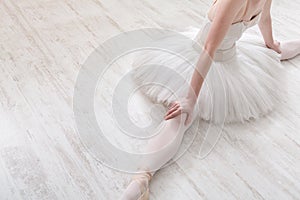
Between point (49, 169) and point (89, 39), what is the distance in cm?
81

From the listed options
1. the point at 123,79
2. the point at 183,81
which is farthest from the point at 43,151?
the point at 183,81

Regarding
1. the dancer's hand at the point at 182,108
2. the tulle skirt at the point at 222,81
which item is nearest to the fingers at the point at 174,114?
the dancer's hand at the point at 182,108

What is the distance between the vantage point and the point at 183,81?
1.53 m

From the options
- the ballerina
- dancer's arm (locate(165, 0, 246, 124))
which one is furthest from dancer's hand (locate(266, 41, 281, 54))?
dancer's arm (locate(165, 0, 246, 124))

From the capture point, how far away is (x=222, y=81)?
1.53 m

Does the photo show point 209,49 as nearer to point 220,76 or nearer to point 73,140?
point 220,76

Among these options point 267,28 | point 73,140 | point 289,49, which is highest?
point 267,28

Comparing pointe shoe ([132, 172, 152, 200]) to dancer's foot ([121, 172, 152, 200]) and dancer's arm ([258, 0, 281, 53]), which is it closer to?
dancer's foot ([121, 172, 152, 200])

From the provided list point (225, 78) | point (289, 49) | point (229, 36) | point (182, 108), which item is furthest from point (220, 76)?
point (289, 49)

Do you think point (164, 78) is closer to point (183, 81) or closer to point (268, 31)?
point (183, 81)

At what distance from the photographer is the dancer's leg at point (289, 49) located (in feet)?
6.02

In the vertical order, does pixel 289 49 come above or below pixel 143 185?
above

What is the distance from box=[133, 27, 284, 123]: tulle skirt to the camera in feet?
4.95

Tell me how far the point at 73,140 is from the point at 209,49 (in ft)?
2.02
